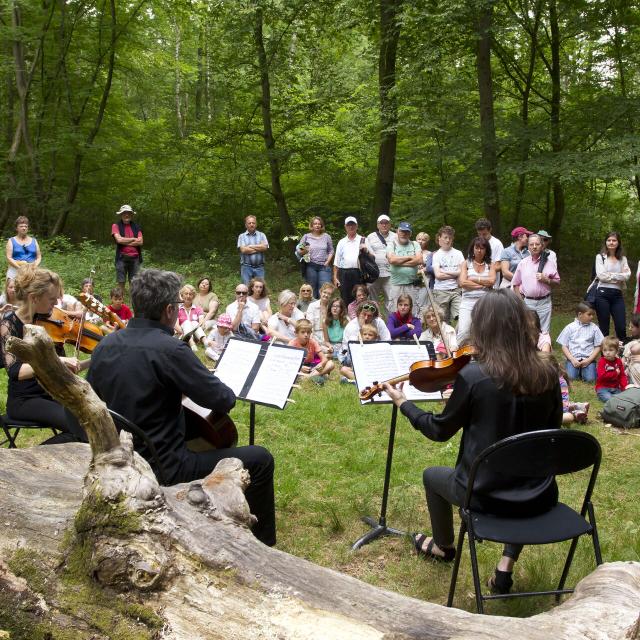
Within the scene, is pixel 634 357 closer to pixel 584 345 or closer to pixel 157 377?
pixel 584 345

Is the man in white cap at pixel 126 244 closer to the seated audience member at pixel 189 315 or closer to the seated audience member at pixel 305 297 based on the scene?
the seated audience member at pixel 189 315

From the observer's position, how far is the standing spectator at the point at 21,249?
1055 centimetres

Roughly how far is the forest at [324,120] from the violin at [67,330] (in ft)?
24.7

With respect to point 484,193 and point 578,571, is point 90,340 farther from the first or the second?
point 484,193

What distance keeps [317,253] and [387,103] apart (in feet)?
12.0

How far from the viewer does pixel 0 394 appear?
264 inches

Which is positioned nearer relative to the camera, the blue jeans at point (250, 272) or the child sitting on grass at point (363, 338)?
the child sitting on grass at point (363, 338)

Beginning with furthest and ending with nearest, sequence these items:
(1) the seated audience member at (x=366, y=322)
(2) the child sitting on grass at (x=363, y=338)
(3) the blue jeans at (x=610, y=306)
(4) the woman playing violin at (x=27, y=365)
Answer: (3) the blue jeans at (x=610, y=306) → (1) the seated audience member at (x=366, y=322) → (2) the child sitting on grass at (x=363, y=338) → (4) the woman playing violin at (x=27, y=365)

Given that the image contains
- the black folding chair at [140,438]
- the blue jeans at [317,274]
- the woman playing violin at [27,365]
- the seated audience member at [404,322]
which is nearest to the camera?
the black folding chair at [140,438]

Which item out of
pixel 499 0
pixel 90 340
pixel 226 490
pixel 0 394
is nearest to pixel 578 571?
pixel 226 490

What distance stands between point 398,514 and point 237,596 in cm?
270

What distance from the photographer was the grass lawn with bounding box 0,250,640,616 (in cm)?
377

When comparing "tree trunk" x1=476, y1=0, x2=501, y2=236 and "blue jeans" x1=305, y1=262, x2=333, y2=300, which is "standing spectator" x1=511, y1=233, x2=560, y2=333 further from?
"tree trunk" x1=476, y1=0, x2=501, y2=236

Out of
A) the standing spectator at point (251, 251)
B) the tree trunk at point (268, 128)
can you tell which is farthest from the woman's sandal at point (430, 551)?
the tree trunk at point (268, 128)
